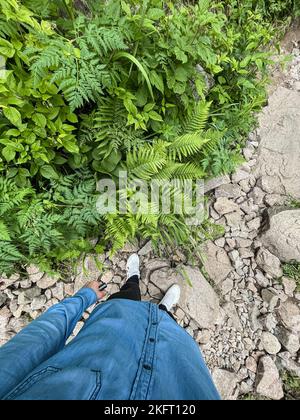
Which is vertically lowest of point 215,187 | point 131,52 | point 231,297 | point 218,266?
point 231,297

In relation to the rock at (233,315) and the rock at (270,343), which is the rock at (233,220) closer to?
the rock at (233,315)

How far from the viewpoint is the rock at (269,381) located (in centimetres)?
255

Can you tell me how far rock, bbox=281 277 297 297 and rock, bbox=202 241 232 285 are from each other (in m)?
0.58

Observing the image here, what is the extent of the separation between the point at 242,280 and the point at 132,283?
1.21m

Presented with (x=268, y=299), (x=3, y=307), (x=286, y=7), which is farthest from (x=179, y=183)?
(x=286, y=7)

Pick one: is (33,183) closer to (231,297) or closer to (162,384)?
(162,384)

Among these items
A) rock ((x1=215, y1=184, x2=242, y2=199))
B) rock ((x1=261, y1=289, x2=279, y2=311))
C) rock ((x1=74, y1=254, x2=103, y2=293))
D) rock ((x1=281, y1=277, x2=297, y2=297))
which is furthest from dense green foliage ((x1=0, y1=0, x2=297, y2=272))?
rock ((x1=281, y1=277, x2=297, y2=297))

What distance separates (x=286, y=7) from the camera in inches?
137

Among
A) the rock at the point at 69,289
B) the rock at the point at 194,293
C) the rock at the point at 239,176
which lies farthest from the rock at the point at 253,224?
the rock at the point at 69,289

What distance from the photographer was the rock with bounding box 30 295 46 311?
252 centimetres

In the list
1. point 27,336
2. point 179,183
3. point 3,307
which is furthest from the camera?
point 179,183

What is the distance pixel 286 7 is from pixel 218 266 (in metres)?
3.34

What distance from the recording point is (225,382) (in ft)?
8.32

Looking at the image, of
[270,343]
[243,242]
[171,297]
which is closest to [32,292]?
[171,297]
